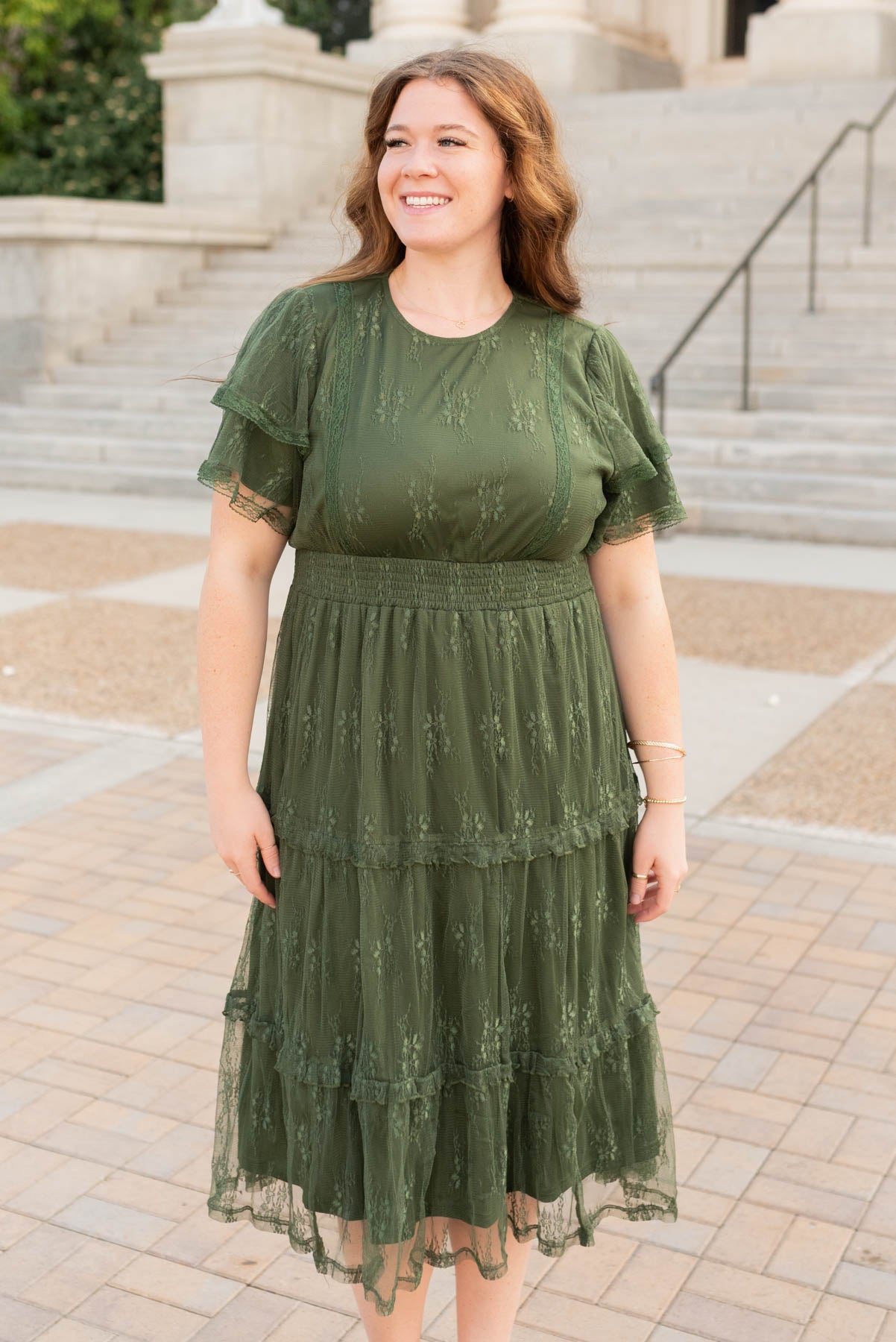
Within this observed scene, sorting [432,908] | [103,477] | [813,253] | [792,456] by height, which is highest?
[813,253]

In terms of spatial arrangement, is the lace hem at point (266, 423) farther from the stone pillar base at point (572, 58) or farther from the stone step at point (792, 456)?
the stone pillar base at point (572, 58)

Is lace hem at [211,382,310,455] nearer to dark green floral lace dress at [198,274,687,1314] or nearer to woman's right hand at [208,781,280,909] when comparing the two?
dark green floral lace dress at [198,274,687,1314]

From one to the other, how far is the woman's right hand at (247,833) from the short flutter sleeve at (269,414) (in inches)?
16.0

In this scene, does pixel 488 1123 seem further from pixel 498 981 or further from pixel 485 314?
pixel 485 314

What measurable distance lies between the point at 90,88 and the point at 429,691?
21289 millimetres

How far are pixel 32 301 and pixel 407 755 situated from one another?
13.4 metres

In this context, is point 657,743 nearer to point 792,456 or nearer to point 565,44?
point 792,456

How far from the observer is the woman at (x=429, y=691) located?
224cm

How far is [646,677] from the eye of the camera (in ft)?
8.23

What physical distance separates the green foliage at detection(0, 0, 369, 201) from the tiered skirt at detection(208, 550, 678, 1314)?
1911 centimetres

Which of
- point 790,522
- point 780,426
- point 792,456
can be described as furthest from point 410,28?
point 790,522

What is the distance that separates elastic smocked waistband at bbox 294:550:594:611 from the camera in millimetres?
2250

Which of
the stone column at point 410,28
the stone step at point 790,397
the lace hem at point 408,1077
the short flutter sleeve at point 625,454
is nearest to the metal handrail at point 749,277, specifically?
the stone step at point 790,397

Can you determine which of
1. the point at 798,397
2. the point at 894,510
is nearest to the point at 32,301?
the point at 798,397
